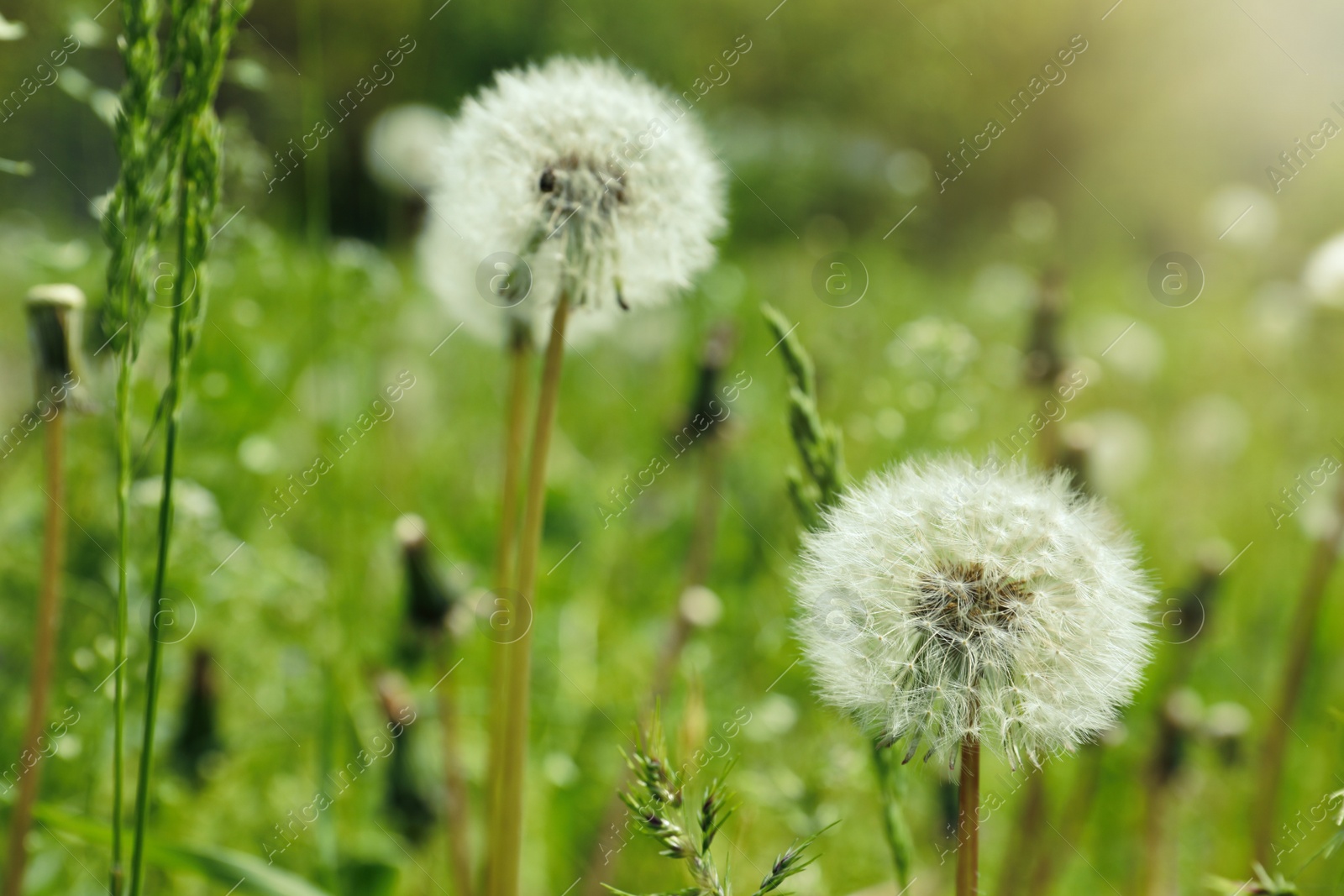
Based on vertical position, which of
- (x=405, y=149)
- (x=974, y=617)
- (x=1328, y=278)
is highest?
(x=405, y=149)

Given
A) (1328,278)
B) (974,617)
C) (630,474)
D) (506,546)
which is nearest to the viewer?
(974,617)

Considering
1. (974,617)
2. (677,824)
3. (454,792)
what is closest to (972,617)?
(974,617)

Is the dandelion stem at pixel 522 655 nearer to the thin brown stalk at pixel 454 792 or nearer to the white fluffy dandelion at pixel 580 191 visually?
the white fluffy dandelion at pixel 580 191

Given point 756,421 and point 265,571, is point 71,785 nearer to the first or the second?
point 265,571

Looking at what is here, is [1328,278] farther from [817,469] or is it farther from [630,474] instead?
[817,469]

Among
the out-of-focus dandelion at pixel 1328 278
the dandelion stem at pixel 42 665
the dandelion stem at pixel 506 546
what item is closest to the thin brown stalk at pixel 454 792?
the dandelion stem at pixel 506 546

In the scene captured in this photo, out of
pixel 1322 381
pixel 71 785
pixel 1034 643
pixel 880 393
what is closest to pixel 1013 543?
pixel 1034 643
